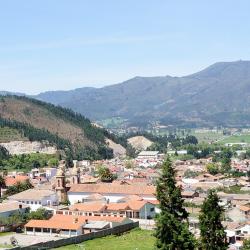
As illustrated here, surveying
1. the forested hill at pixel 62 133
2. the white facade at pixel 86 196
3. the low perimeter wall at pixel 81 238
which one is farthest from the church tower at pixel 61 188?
the forested hill at pixel 62 133

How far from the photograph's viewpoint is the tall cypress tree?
1188 inches

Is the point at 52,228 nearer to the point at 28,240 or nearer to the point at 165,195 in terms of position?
the point at 28,240

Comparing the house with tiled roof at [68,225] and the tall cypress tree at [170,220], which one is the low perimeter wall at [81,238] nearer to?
the house with tiled roof at [68,225]

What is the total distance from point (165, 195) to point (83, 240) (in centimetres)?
2008

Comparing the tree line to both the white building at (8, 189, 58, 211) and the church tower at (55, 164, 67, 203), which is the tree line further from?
the church tower at (55, 164, 67, 203)

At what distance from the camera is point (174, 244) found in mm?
30172

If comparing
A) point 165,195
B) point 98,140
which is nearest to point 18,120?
point 98,140

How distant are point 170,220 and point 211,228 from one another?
93.1 inches

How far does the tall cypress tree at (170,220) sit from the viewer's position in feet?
99.0

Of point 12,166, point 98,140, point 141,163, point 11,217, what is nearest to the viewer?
point 11,217

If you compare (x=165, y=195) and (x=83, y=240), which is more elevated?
(x=165, y=195)

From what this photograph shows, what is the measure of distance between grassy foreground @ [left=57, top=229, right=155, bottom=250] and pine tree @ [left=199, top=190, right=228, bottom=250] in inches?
601

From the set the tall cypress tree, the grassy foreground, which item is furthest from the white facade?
the tall cypress tree

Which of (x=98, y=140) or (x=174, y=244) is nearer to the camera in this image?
(x=174, y=244)
